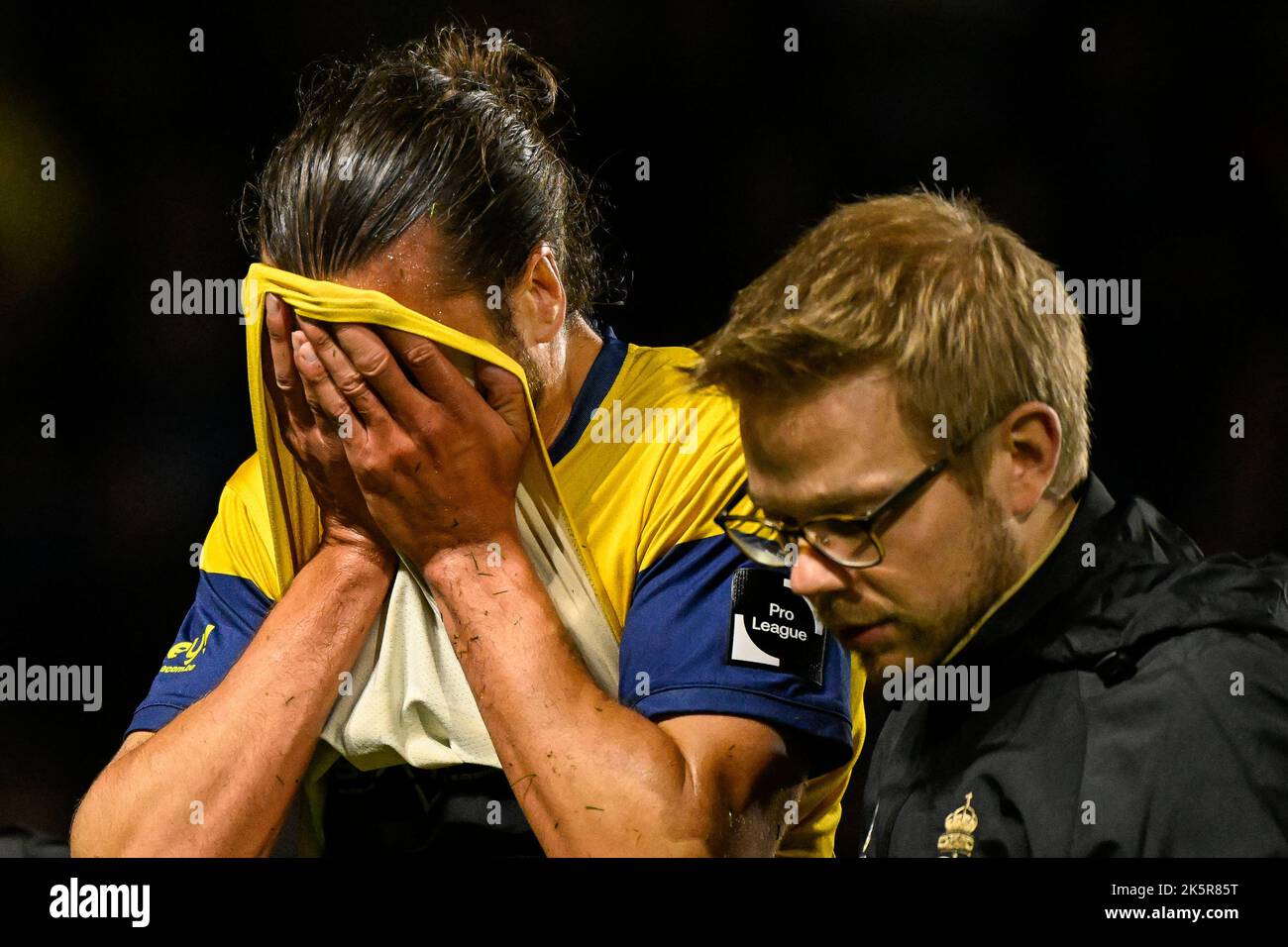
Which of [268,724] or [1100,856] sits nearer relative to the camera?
[1100,856]

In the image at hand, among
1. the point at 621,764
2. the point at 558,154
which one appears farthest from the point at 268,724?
the point at 558,154

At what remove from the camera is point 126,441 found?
1835mm

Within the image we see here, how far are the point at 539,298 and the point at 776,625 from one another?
1.42 feet

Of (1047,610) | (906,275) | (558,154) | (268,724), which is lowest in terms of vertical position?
(268,724)

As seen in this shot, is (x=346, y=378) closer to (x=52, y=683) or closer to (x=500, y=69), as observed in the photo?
(x=500, y=69)

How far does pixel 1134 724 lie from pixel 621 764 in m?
0.47

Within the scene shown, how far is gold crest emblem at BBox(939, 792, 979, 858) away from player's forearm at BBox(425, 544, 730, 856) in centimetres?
21

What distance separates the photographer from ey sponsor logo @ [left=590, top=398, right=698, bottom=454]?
5.27ft

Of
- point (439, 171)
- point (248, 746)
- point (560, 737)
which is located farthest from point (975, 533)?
point (248, 746)

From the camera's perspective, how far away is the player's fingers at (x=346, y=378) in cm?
148

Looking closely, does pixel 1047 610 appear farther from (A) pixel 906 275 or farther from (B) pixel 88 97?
(B) pixel 88 97
